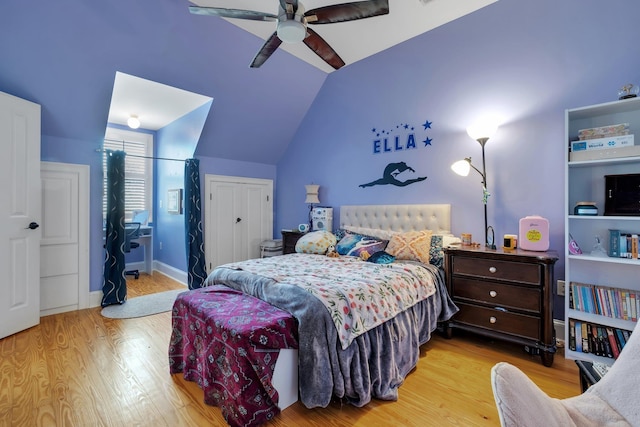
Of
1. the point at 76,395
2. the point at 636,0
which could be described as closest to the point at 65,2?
the point at 76,395

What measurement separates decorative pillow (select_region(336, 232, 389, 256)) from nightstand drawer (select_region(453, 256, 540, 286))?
83 centimetres

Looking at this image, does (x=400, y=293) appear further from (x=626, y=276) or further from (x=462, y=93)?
(x=462, y=93)

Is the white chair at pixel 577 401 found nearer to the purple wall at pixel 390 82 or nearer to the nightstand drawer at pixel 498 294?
the nightstand drawer at pixel 498 294

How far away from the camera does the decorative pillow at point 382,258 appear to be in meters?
2.82

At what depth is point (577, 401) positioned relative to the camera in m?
1.04

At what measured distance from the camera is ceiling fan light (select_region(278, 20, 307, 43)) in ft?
6.29

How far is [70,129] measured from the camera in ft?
10.9

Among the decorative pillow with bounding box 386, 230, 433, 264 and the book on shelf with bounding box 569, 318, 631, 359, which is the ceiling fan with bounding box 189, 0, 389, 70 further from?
the book on shelf with bounding box 569, 318, 631, 359

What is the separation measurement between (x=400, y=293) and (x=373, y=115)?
2.49m

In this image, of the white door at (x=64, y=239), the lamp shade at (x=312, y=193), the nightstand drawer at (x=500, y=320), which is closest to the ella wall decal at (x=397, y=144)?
the lamp shade at (x=312, y=193)

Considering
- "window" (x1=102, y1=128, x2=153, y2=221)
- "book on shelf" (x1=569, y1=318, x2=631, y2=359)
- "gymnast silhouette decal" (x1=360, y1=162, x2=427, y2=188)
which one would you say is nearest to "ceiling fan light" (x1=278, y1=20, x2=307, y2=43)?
"gymnast silhouette decal" (x1=360, y1=162, x2=427, y2=188)

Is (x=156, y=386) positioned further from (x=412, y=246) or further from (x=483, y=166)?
(x=483, y=166)

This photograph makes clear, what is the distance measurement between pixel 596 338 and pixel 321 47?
10.2 feet

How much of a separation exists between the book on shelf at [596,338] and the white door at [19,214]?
4.89 metres
